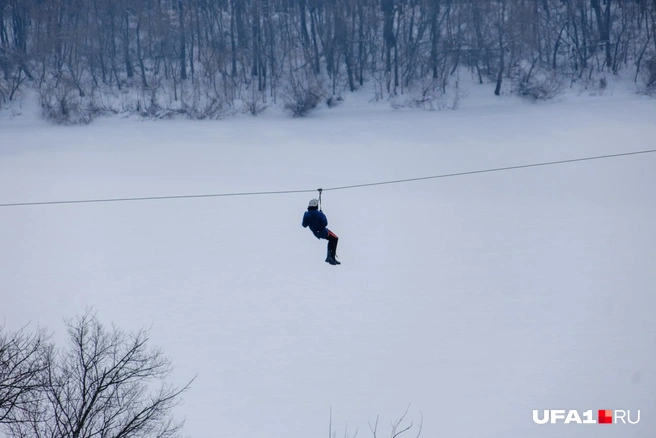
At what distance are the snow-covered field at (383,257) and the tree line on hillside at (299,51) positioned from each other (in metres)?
1.82

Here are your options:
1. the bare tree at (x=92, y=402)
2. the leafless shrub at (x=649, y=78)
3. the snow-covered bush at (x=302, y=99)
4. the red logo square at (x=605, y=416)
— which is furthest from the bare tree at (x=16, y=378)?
the leafless shrub at (x=649, y=78)

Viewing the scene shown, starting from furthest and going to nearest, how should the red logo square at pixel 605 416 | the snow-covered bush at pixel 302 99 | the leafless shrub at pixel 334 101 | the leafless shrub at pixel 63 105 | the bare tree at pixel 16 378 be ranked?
the leafless shrub at pixel 334 101 → the snow-covered bush at pixel 302 99 → the leafless shrub at pixel 63 105 → the red logo square at pixel 605 416 → the bare tree at pixel 16 378

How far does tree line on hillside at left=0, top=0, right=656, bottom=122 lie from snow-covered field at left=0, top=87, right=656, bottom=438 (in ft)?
5.98

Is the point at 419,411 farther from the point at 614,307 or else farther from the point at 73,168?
the point at 73,168

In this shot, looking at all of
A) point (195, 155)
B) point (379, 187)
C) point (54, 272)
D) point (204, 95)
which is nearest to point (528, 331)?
point (379, 187)

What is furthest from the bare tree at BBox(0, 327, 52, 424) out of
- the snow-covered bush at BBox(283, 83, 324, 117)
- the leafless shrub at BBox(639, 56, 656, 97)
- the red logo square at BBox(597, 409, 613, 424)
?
the leafless shrub at BBox(639, 56, 656, 97)

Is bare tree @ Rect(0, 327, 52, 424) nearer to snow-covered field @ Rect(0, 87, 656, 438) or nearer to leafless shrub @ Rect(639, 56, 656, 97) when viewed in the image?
snow-covered field @ Rect(0, 87, 656, 438)

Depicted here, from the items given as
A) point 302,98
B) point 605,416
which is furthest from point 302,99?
point 605,416

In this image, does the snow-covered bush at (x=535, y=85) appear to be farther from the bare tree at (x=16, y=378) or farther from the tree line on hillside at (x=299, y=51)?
the bare tree at (x=16, y=378)

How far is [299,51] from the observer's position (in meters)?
39.6

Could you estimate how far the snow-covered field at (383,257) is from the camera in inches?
664

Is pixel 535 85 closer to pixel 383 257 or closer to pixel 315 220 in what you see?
pixel 383 257

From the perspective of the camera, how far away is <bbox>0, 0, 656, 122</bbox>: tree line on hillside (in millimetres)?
37125

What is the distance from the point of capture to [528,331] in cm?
1906
